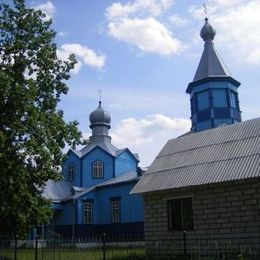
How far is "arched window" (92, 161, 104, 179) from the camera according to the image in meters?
37.5

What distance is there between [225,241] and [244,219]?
Answer: 37.1 inches

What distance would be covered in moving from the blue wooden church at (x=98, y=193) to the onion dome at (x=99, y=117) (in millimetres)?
222

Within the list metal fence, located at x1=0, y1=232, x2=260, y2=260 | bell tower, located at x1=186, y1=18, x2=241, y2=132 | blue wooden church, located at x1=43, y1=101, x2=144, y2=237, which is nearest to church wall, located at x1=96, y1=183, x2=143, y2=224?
blue wooden church, located at x1=43, y1=101, x2=144, y2=237

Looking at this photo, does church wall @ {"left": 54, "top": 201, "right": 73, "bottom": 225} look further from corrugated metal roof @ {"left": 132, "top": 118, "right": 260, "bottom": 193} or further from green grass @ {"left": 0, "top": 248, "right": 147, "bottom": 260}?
green grass @ {"left": 0, "top": 248, "right": 147, "bottom": 260}

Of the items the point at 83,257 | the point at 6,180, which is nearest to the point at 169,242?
the point at 83,257

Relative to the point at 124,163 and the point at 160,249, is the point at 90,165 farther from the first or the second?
the point at 160,249

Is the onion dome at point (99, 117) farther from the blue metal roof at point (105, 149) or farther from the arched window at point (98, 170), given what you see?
the arched window at point (98, 170)

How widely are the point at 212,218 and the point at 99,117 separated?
92.6ft

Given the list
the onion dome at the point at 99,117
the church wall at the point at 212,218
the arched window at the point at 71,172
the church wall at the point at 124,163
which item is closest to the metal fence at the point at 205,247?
the church wall at the point at 212,218

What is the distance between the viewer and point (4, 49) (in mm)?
18031

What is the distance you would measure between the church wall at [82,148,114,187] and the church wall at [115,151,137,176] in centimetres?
54

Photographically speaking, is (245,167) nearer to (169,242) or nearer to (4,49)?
(169,242)

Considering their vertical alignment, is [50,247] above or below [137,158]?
below

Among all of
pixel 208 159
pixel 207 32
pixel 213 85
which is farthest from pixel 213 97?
pixel 208 159
